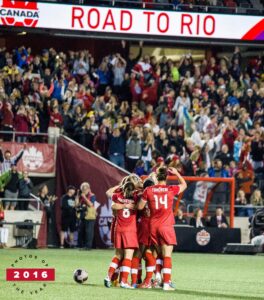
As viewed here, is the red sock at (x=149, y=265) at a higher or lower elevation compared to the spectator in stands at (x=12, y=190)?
lower

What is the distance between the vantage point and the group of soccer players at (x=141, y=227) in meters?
16.4

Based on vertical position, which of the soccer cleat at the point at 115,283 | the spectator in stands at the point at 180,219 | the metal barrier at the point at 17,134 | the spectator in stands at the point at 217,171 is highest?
the metal barrier at the point at 17,134

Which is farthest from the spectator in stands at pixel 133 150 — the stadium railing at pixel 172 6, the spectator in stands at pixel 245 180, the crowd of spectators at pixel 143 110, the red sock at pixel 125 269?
the red sock at pixel 125 269

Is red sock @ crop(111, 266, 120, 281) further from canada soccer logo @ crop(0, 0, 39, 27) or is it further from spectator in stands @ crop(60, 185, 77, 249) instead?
canada soccer logo @ crop(0, 0, 39, 27)

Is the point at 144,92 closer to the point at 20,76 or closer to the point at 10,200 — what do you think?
the point at 20,76

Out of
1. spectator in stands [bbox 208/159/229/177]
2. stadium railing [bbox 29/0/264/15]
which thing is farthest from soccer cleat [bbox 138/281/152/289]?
stadium railing [bbox 29/0/264/15]

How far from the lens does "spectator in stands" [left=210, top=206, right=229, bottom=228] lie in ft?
96.6

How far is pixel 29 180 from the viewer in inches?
1182

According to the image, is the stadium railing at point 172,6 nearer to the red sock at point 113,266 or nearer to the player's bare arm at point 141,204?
the player's bare arm at point 141,204

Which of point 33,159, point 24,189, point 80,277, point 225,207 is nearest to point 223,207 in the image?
point 225,207

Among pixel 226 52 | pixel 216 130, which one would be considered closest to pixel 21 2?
pixel 216 130

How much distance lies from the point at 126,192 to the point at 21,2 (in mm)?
17899

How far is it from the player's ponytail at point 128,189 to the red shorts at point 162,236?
0.62 meters

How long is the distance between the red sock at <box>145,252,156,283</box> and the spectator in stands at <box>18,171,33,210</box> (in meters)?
13.1
